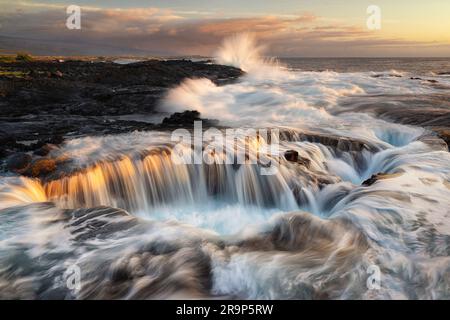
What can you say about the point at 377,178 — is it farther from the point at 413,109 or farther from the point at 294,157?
the point at 413,109

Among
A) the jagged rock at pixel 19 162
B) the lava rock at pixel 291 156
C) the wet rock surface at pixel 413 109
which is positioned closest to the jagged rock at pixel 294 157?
the lava rock at pixel 291 156

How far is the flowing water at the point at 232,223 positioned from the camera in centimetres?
580

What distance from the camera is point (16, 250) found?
6.71m

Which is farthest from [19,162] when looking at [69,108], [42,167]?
[69,108]

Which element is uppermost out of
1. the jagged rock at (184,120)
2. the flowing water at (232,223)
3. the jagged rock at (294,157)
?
the jagged rock at (184,120)

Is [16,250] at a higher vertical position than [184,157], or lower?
lower

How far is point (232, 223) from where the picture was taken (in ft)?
28.7

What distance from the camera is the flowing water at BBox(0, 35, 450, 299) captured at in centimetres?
580

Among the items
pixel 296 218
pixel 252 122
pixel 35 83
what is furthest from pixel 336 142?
pixel 35 83

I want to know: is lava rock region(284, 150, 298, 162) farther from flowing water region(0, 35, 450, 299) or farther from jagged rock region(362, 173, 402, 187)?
jagged rock region(362, 173, 402, 187)

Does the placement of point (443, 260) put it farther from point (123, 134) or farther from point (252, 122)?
point (252, 122)

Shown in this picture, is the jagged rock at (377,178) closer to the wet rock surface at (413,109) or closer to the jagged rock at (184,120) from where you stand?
the wet rock surface at (413,109)

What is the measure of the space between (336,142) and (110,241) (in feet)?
27.6

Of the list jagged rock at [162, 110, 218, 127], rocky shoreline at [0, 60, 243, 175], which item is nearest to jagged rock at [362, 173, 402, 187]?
rocky shoreline at [0, 60, 243, 175]
